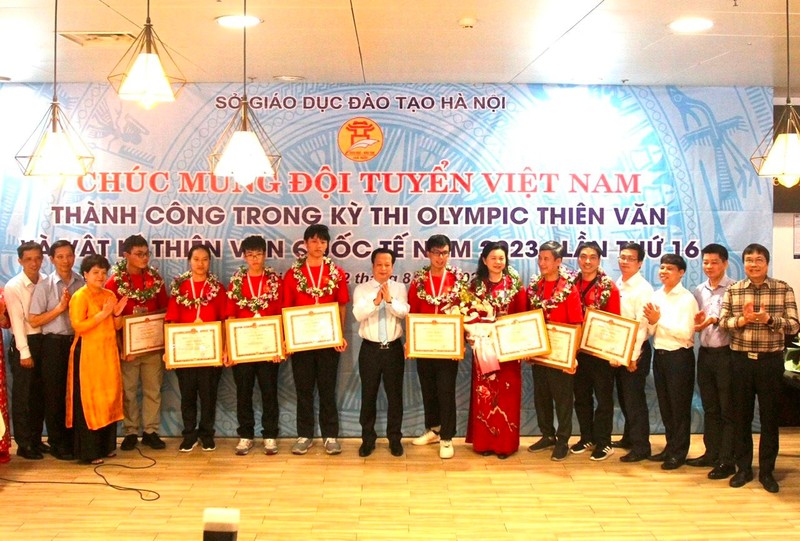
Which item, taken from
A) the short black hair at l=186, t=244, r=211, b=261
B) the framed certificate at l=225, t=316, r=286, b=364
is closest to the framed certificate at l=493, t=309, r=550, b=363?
the framed certificate at l=225, t=316, r=286, b=364

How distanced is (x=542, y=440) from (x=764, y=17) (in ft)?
11.4

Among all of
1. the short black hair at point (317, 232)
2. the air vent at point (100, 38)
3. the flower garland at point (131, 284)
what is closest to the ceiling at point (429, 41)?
the air vent at point (100, 38)

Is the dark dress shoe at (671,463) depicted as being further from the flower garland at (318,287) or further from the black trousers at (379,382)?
the flower garland at (318,287)

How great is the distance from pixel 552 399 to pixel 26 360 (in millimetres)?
3990

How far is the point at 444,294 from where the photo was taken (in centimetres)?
671

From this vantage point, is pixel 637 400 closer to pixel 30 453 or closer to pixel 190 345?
pixel 190 345

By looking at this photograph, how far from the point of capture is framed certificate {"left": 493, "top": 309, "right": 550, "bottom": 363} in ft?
21.3

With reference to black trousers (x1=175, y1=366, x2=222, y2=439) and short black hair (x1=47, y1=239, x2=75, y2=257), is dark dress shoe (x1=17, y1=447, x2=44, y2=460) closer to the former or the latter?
black trousers (x1=175, y1=366, x2=222, y2=439)

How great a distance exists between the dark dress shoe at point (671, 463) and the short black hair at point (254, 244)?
11.0 ft

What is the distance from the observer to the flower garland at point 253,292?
6738 millimetres

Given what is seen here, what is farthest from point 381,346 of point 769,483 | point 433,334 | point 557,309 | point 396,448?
point 769,483

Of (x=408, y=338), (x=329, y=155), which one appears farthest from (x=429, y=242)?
(x=329, y=155)

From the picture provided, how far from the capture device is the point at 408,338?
660cm

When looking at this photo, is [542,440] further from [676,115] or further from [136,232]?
[136,232]
